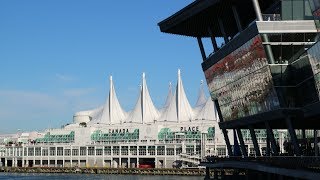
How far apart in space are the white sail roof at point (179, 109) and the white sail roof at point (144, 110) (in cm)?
346

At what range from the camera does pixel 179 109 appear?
177250 millimetres

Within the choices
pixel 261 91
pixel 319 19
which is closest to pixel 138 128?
pixel 261 91

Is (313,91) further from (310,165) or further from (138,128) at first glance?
(138,128)

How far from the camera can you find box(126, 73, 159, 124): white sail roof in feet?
586

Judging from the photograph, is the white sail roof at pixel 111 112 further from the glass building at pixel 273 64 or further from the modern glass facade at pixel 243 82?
the glass building at pixel 273 64

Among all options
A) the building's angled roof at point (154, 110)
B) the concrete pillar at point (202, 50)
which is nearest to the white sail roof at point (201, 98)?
the building's angled roof at point (154, 110)

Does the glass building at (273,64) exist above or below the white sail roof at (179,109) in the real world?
below

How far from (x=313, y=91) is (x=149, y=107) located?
130m

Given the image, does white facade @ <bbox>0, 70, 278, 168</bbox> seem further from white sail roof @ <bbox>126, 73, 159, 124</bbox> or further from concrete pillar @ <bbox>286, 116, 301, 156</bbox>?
concrete pillar @ <bbox>286, 116, 301, 156</bbox>

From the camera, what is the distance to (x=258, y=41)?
57.8 m

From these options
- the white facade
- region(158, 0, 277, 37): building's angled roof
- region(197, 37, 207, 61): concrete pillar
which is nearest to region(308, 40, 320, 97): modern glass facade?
region(158, 0, 277, 37): building's angled roof

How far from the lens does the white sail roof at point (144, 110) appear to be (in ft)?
586

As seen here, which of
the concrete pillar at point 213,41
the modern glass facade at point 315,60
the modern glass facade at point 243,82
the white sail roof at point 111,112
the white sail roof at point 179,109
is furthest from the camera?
the white sail roof at point 111,112

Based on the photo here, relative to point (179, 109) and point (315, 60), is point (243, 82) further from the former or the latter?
point (179, 109)
